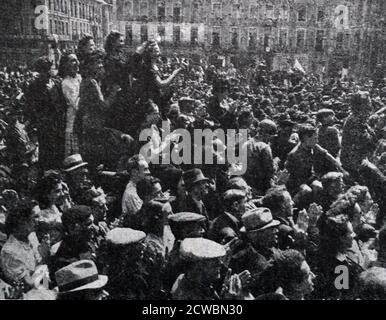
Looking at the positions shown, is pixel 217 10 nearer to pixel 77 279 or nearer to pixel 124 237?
pixel 124 237

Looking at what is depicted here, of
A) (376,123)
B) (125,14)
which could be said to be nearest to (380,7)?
(125,14)

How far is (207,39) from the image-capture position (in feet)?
152

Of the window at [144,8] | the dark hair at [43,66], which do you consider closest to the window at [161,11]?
the window at [144,8]

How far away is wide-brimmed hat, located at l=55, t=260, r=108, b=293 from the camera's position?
10.9 ft

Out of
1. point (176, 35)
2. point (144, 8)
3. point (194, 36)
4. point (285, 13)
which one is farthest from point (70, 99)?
point (285, 13)

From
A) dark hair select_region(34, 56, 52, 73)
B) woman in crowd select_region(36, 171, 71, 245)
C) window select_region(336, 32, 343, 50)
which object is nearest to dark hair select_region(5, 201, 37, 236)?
woman in crowd select_region(36, 171, 71, 245)

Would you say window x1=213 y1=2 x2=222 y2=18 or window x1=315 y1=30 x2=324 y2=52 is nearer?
window x1=213 y1=2 x2=222 y2=18

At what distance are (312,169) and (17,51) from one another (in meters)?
35.3

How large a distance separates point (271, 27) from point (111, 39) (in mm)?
45110

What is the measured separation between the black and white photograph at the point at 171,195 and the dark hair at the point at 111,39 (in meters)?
0.02

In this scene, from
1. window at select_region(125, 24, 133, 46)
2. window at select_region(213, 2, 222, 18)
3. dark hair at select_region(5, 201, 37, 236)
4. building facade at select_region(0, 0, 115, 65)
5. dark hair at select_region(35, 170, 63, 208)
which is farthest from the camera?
window at select_region(125, 24, 133, 46)

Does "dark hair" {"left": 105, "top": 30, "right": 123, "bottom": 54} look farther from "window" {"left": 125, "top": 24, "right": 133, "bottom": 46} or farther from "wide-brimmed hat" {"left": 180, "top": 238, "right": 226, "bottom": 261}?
"window" {"left": 125, "top": 24, "right": 133, "bottom": 46}

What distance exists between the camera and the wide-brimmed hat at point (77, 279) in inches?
131
